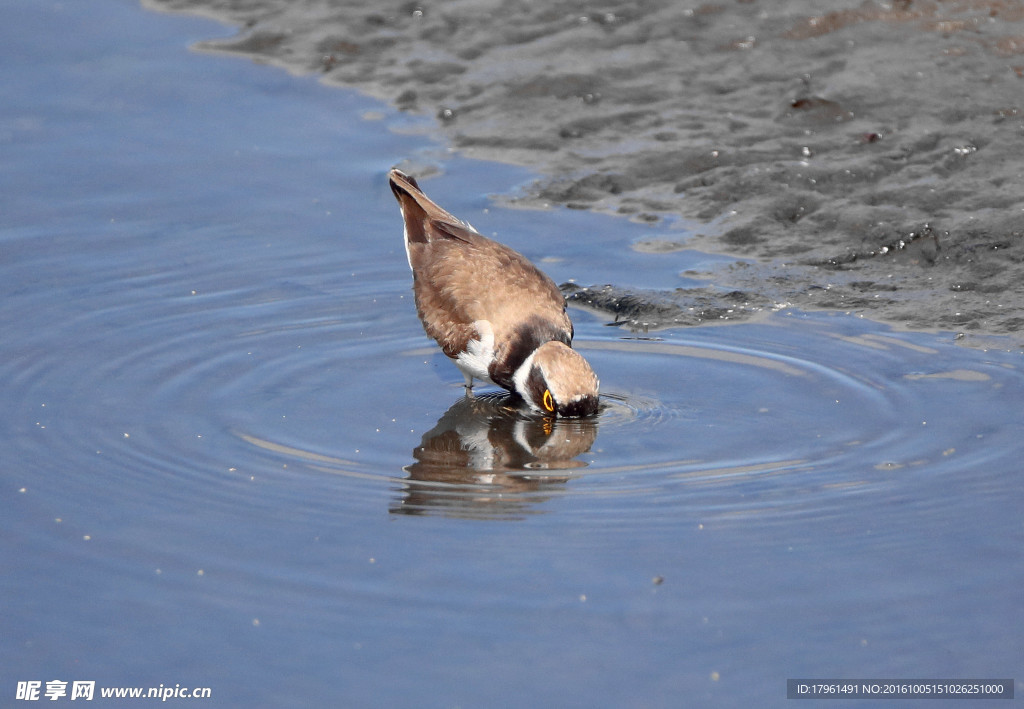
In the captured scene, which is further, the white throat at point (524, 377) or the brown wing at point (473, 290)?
the brown wing at point (473, 290)

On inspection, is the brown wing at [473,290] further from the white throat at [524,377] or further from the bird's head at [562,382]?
the bird's head at [562,382]

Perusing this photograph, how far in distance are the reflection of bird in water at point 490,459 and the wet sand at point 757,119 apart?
1689 millimetres

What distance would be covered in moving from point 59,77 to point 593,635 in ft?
36.7

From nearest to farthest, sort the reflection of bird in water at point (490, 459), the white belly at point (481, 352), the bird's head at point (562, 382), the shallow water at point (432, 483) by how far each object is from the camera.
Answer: the shallow water at point (432, 483) < the reflection of bird in water at point (490, 459) < the bird's head at point (562, 382) < the white belly at point (481, 352)

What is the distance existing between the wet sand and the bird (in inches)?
47.1

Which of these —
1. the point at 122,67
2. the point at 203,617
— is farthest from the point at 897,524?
the point at 122,67

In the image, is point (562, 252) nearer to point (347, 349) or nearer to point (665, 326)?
point (665, 326)

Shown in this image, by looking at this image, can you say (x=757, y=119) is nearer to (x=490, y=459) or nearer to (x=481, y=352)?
(x=481, y=352)

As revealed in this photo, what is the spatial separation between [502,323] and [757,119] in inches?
201

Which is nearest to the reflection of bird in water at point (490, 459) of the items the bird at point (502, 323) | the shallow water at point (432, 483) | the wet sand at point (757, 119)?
the shallow water at point (432, 483)

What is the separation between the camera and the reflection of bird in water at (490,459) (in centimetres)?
688

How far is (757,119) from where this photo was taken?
12.5m

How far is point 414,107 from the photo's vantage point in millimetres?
13719

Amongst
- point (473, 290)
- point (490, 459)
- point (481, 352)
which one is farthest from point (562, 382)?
point (473, 290)
